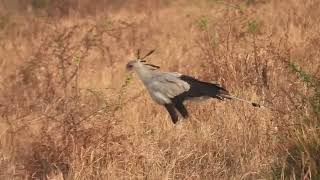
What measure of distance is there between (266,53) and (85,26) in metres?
4.34

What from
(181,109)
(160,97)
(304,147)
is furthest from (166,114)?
(304,147)

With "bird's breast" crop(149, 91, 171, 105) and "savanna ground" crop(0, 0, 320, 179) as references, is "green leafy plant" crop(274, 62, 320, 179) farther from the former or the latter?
"bird's breast" crop(149, 91, 171, 105)

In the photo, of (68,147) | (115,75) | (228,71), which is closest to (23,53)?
(115,75)

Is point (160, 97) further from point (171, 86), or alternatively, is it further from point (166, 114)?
point (166, 114)

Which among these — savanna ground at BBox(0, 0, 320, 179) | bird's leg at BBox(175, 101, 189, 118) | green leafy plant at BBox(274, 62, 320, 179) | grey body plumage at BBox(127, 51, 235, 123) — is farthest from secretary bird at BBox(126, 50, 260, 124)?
green leafy plant at BBox(274, 62, 320, 179)

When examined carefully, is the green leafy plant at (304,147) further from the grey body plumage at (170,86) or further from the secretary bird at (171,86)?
the grey body plumage at (170,86)

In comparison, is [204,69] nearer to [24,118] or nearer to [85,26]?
[24,118]

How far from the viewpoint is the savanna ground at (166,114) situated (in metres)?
4.19

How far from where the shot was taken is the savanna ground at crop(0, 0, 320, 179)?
4.19 metres

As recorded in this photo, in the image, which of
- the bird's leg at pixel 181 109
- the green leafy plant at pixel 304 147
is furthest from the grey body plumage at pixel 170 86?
the green leafy plant at pixel 304 147

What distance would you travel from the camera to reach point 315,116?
391cm

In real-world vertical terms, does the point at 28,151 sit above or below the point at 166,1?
below

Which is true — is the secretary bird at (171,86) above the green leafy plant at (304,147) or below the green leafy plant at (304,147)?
above

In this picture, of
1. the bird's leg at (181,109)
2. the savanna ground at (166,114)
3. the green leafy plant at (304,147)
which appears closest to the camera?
the green leafy plant at (304,147)
